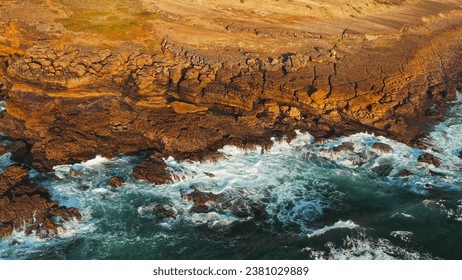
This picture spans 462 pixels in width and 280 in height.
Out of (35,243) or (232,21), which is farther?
(232,21)

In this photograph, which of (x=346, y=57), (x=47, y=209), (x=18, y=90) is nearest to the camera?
(x=47, y=209)

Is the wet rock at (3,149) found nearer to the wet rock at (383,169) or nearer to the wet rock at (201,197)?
the wet rock at (201,197)

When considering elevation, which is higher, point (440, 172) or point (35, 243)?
point (440, 172)

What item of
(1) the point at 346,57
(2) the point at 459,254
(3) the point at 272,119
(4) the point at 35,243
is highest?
(1) the point at 346,57

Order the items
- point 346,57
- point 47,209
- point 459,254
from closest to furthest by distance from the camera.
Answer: point 459,254 → point 47,209 → point 346,57

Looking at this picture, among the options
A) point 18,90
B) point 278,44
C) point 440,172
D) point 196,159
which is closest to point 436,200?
point 440,172

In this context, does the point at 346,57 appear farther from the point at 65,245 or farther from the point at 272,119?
the point at 65,245

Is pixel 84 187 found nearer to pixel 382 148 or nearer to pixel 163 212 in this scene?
pixel 163 212

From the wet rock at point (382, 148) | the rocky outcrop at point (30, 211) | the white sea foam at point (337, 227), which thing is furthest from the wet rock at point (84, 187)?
the wet rock at point (382, 148)
